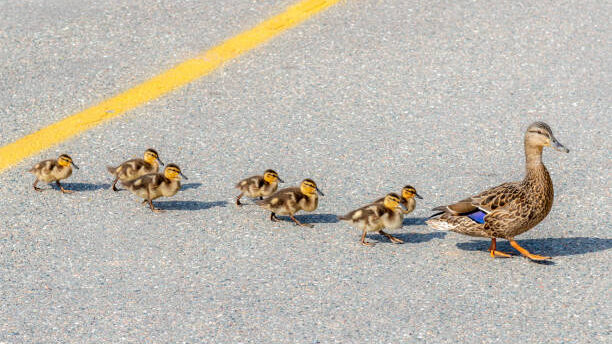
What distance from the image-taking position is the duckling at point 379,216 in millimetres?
6539

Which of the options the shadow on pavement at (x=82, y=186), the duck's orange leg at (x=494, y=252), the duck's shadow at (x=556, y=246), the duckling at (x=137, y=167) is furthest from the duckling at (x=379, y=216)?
the shadow on pavement at (x=82, y=186)

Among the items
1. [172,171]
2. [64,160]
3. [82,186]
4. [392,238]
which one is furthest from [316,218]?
[64,160]

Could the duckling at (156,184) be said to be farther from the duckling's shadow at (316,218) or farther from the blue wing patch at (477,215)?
the blue wing patch at (477,215)

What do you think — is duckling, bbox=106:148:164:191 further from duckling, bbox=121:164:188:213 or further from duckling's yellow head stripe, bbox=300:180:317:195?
duckling's yellow head stripe, bbox=300:180:317:195

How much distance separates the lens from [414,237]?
6.75 meters

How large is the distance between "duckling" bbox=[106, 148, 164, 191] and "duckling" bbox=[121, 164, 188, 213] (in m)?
0.08

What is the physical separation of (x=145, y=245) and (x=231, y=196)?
→ 91 centimetres

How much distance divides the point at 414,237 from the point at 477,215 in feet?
1.58

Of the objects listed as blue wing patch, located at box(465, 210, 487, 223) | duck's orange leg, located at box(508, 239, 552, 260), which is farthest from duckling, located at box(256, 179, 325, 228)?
duck's orange leg, located at box(508, 239, 552, 260)

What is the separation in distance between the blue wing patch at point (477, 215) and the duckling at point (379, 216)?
47 centimetres

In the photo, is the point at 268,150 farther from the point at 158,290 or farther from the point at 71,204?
the point at 158,290

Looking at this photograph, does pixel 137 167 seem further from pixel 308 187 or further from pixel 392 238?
pixel 392 238

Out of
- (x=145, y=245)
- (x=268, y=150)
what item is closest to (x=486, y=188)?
(x=268, y=150)

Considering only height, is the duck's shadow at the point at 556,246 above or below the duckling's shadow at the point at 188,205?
below
